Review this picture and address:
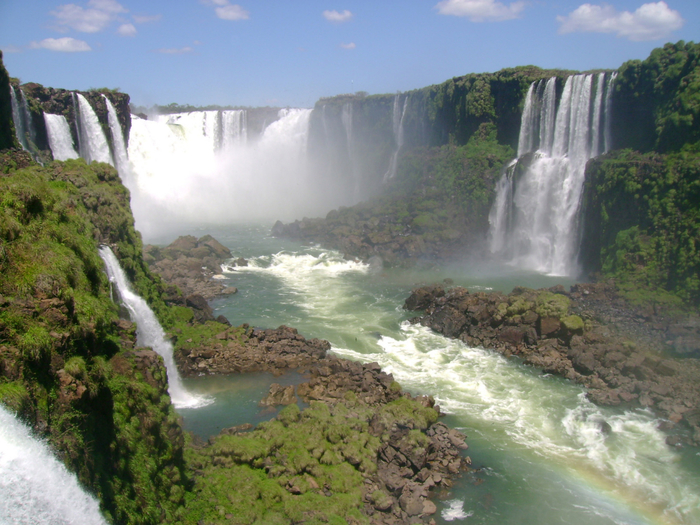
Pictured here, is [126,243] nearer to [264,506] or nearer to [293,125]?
[264,506]

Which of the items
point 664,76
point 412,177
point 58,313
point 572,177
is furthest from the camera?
point 412,177

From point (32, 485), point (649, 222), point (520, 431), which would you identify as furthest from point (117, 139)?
point (649, 222)

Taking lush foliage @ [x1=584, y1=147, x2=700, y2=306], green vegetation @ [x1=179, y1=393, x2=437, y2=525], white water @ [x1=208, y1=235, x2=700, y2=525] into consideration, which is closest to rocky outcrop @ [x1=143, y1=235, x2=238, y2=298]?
white water @ [x1=208, y1=235, x2=700, y2=525]

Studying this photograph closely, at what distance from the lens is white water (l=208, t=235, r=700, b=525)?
10.9m

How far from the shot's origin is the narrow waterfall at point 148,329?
14.0 m

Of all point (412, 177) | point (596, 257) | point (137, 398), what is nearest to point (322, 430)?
point (137, 398)

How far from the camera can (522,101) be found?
33.8 meters

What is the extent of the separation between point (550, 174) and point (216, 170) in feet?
Answer: 109

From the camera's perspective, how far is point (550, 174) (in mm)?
28891

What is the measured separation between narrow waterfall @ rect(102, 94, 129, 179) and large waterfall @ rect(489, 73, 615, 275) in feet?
76.7

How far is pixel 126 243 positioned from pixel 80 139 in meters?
15.4

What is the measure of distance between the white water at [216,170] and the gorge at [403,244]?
21 centimetres

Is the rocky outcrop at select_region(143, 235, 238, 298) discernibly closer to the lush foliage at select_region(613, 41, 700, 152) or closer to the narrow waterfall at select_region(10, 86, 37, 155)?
the narrow waterfall at select_region(10, 86, 37, 155)

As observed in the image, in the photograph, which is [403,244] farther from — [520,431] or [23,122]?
[23,122]
